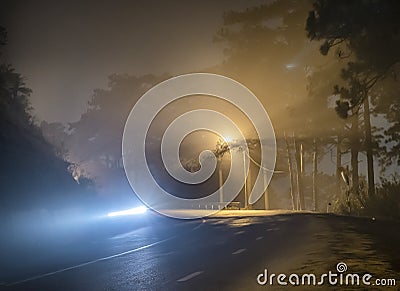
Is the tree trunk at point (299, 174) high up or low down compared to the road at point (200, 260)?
up

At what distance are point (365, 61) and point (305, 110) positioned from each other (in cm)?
2427

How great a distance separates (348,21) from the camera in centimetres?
2286

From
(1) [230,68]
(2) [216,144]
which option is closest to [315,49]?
(1) [230,68]
